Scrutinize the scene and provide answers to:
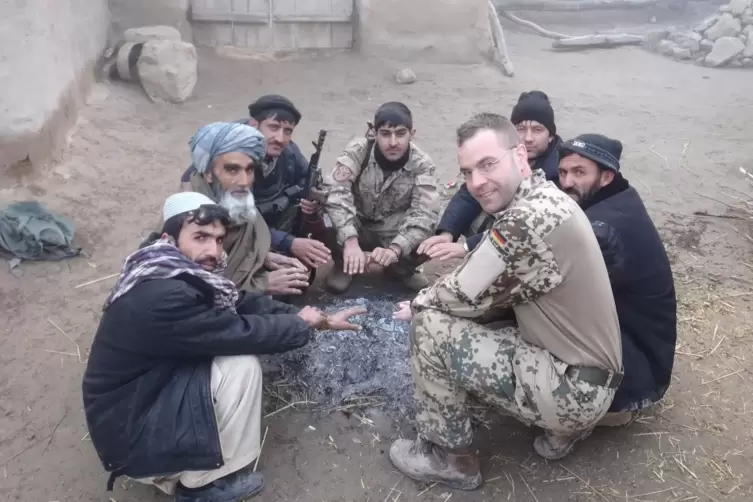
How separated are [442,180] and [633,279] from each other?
360 cm

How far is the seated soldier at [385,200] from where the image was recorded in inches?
171

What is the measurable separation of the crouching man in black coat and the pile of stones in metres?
12.1

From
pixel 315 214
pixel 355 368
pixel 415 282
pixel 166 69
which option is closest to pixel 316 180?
pixel 315 214

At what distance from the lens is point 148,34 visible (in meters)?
7.88

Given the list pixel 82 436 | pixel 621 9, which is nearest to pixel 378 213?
pixel 82 436

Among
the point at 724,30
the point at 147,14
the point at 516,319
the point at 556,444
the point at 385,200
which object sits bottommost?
the point at 556,444


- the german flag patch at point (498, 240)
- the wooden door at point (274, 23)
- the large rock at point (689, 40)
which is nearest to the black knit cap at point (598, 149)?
the german flag patch at point (498, 240)

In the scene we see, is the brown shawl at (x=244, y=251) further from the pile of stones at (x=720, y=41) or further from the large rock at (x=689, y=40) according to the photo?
the large rock at (x=689, y=40)

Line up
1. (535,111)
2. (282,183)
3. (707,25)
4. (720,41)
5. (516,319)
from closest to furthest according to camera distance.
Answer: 1. (516,319)
2. (535,111)
3. (282,183)
4. (720,41)
5. (707,25)

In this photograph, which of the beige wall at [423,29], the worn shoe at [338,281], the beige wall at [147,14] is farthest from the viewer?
the beige wall at [423,29]

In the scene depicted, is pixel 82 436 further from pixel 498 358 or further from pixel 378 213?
pixel 378 213

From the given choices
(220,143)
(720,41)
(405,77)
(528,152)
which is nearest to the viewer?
(220,143)

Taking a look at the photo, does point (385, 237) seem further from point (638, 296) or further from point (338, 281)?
point (638, 296)

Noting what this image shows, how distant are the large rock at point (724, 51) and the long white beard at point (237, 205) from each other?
11.3 meters
